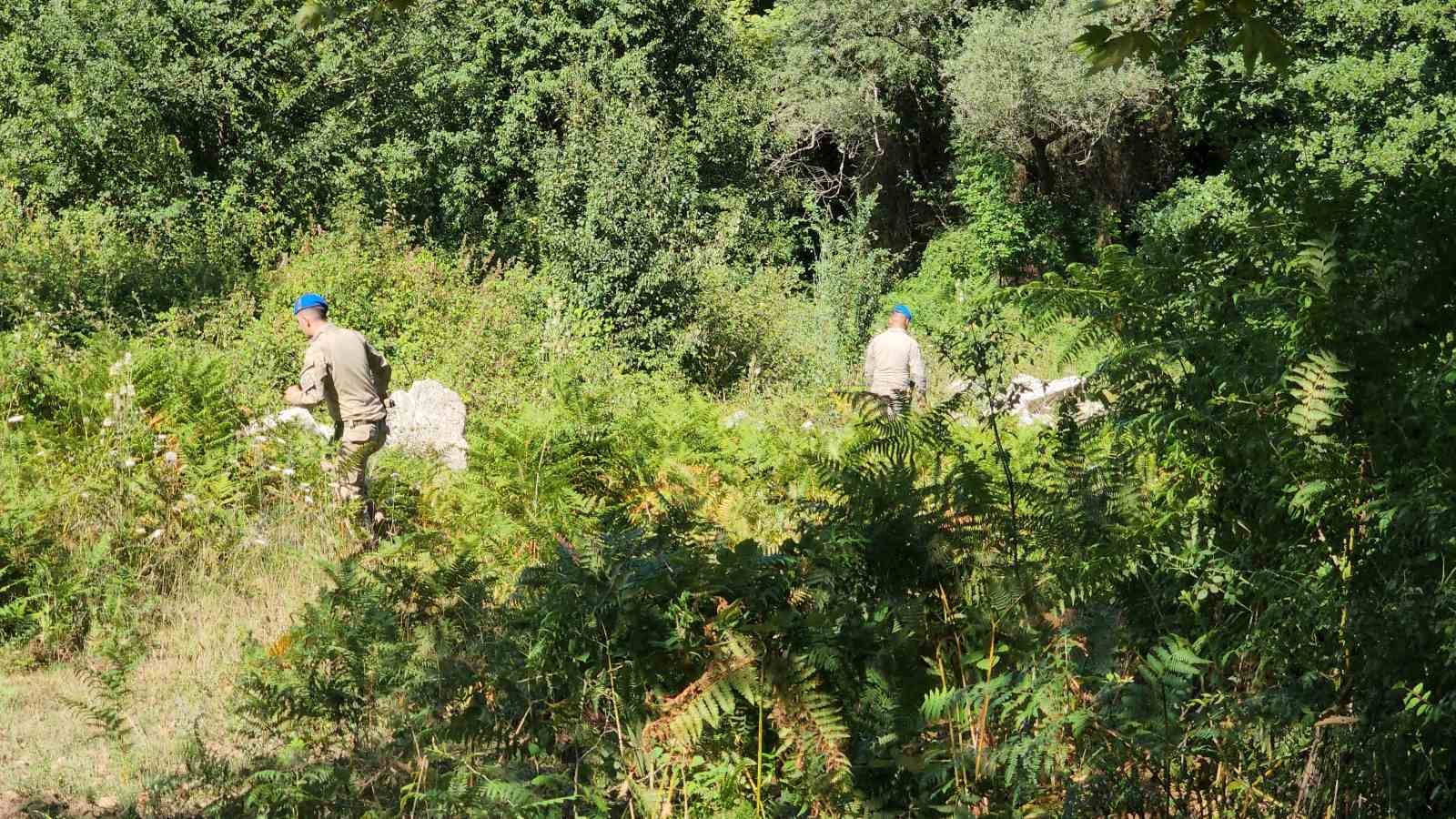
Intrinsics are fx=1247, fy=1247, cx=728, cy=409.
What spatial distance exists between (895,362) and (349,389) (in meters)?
4.75

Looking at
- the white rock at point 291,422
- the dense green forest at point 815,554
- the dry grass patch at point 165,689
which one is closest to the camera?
the dense green forest at point 815,554

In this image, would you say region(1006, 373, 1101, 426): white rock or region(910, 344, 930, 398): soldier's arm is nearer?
region(1006, 373, 1101, 426): white rock

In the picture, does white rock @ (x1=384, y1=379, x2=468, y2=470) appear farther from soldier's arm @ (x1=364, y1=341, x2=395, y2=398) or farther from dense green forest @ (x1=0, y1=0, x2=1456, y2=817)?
soldier's arm @ (x1=364, y1=341, x2=395, y2=398)

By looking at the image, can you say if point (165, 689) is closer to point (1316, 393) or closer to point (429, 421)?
point (429, 421)

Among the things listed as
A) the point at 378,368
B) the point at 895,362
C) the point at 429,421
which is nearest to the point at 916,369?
the point at 895,362

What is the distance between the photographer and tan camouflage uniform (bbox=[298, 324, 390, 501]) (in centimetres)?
833

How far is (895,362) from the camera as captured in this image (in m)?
11.0

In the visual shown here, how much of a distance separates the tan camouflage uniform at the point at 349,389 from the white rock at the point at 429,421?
1198 millimetres

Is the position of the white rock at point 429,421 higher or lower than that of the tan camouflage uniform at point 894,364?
lower

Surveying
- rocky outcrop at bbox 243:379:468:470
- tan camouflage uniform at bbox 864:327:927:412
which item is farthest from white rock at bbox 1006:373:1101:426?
rocky outcrop at bbox 243:379:468:470

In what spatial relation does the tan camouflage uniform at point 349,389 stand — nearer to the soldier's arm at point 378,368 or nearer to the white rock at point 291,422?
the soldier's arm at point 378,368

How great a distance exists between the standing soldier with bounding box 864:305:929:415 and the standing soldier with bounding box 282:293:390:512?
4.31 metres

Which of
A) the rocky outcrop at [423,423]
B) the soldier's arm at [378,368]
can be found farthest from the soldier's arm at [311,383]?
the rocky outcrop at [423,423]

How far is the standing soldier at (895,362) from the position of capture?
35.9 feet
